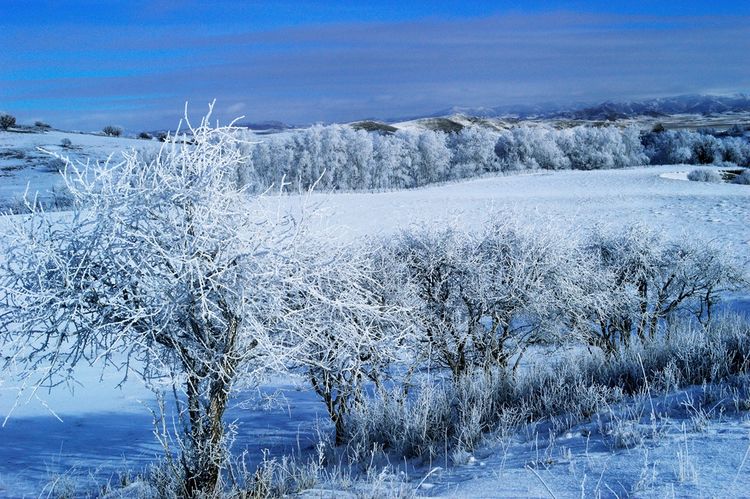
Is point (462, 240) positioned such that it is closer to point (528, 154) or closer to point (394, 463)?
point (394, 463)

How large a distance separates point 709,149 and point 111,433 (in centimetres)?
6586

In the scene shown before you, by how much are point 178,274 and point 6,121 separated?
69717mm

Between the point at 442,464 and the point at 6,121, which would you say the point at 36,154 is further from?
the point at 442,464

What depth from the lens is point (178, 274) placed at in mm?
4848

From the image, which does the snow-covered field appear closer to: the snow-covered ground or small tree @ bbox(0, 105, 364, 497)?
small tree @ bbox(0, 105, 364, 497)

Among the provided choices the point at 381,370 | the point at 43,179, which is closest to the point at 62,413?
the point at 381,370

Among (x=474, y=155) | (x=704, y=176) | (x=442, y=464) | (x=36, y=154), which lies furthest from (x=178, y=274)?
(x=474, y=155)

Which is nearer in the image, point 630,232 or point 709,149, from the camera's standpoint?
point 630,232

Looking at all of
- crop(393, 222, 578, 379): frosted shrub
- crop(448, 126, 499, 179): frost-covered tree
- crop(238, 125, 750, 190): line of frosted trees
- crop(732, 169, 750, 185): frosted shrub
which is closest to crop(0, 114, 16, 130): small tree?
crop(238, 125, 750, 190): line of frosted trees

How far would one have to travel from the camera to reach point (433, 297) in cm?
1073

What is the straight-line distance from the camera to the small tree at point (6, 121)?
6314 centimetres

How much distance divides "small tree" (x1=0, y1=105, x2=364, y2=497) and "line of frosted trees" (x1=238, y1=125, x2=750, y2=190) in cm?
5633

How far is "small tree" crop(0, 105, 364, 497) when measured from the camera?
4.84 meters

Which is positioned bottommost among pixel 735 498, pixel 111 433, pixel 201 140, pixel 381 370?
pixel 111 433
